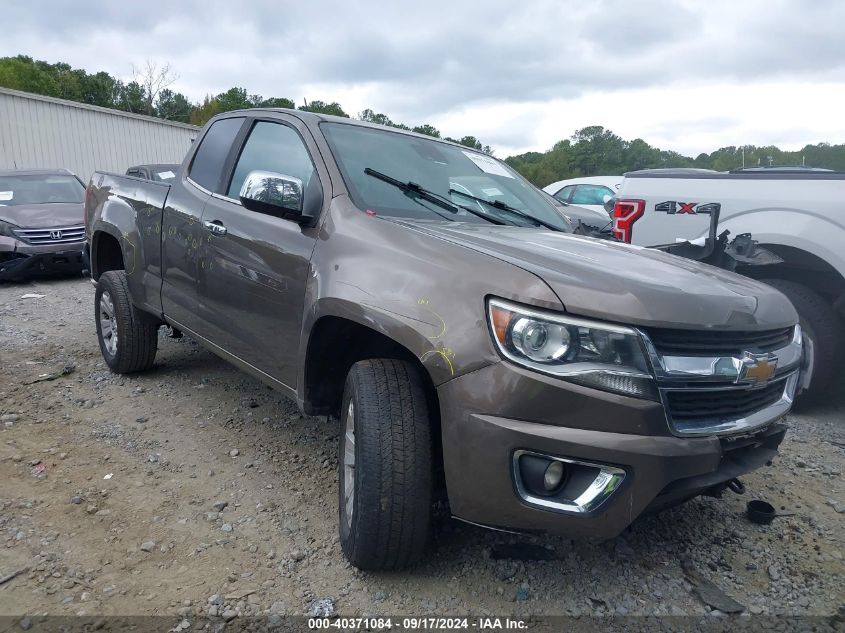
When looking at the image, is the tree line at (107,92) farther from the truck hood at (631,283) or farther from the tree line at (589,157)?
the truck hood at (631,283)

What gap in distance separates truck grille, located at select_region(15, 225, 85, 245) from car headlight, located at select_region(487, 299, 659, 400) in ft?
28.1

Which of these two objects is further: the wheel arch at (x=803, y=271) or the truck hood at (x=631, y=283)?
the wheel arch at (x=803, y=271)

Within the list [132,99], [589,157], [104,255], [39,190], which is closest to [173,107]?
[132,99]

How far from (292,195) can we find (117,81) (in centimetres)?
5357

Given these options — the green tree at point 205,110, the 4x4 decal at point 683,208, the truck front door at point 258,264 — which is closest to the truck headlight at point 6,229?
the truck front door at point 258,264

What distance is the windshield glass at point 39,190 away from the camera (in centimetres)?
949

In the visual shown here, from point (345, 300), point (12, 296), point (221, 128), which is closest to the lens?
point (345, 300)

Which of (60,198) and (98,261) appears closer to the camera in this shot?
(98,261)

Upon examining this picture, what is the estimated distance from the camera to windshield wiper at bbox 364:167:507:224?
3.01 metres

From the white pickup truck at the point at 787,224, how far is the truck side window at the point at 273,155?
2.59m

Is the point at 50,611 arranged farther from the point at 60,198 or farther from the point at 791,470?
the point at 60,198

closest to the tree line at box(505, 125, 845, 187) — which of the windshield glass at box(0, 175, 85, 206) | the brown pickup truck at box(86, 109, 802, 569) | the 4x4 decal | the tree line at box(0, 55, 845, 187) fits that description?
the tree line at box(0, 55, 845, 187)

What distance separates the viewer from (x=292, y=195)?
276 cm

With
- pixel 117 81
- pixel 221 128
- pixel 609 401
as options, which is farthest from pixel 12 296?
pixel 117 81
